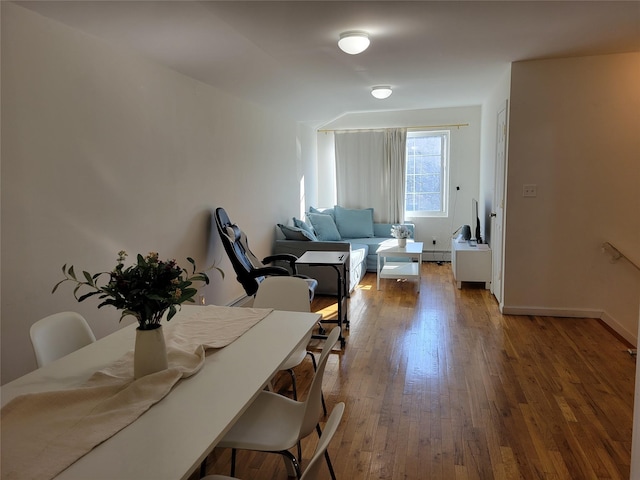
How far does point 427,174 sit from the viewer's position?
7523mm

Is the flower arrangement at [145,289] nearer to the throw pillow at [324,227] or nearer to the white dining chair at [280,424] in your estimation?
the white dining chair at [280,424]

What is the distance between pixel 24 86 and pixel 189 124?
163cm

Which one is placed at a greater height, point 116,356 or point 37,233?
point 37,233

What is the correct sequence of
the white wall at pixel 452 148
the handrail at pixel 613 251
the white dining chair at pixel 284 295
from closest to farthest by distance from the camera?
the white dining chair at pixel 284 295 < the handrail at pixel 613 251 < the white wall at pixel 452 148

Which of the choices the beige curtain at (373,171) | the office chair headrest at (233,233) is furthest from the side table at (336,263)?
the beige curtain at (373,171)

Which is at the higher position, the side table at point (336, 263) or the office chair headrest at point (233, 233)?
the office chair headrest at point (233, 233)

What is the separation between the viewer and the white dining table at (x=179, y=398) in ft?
3.70

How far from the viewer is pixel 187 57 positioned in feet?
11.0

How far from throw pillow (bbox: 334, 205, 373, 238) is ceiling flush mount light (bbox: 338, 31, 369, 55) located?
418cm

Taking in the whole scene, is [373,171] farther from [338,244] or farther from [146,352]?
[146,352]

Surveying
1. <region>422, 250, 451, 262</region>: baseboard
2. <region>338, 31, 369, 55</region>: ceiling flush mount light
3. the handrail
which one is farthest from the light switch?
<region>422, 250, 451, 262</region>: baseboard

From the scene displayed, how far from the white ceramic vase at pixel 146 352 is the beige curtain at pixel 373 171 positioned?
6.24 metres

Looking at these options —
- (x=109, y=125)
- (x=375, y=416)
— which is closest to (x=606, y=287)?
(x=375, y=416)

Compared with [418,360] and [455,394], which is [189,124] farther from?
[455,394]
